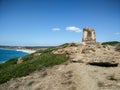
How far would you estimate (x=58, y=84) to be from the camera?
16500mm

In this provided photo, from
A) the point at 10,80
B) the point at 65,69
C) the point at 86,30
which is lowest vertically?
the point at 10,80

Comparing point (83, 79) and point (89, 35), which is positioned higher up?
point (89, 35)

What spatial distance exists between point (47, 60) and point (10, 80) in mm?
6092

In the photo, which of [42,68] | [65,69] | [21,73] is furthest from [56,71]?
[21,73]

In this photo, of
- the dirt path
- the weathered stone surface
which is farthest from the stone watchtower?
the dirt path

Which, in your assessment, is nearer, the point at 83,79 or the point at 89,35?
the point at 83,79

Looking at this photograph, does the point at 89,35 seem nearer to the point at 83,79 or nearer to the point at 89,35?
the point at 89,35

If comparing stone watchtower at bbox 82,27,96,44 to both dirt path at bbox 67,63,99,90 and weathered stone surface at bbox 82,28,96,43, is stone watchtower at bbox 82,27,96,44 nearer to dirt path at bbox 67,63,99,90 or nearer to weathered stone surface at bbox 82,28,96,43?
weathered stone surface at bbox 82,28,96,43

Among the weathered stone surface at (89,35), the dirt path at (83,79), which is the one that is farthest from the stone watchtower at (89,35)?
the dirt path at (83,79)

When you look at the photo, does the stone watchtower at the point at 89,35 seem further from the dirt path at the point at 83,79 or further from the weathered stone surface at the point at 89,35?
the dirt path at the point at 83,79

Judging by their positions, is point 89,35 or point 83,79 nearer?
point 83,79

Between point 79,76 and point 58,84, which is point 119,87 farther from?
point 58,84

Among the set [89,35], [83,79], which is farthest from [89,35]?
[83,79]

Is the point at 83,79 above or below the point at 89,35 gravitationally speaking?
below
